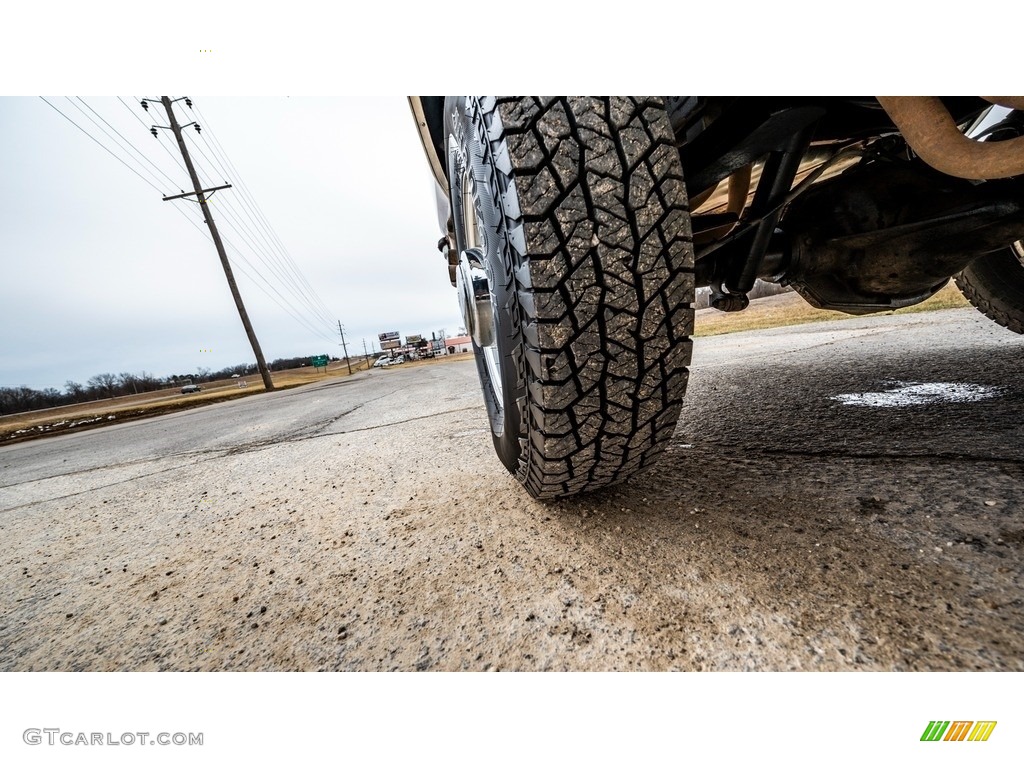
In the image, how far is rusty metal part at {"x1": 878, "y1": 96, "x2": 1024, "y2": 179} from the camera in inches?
24.5

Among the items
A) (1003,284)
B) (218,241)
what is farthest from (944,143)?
(218,241)

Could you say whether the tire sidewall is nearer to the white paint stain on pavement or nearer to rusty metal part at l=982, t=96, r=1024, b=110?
rusty metal part at l=982, t=96, r=1024, b=110

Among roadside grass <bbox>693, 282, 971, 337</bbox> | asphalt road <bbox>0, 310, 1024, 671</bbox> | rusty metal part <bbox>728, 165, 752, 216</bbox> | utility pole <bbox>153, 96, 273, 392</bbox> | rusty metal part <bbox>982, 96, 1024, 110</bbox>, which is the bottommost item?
roadside grass <bbox>693, 282, 971, 337</bbox>

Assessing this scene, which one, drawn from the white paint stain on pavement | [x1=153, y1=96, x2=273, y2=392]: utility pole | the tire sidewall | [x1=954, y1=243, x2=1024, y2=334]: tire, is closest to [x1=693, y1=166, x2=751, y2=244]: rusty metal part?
the tire sidewall

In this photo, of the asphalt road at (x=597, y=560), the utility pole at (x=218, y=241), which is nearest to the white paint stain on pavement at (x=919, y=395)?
the asphalt road at (x=597, y=560)

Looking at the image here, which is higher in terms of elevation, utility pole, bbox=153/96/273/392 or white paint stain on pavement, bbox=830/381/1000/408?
utility pole, bbox=153/96/273/392

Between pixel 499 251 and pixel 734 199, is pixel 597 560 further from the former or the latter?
pixel 734 199

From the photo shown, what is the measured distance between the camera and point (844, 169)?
1275 mm

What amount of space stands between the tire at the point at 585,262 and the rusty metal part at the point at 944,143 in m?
0.39

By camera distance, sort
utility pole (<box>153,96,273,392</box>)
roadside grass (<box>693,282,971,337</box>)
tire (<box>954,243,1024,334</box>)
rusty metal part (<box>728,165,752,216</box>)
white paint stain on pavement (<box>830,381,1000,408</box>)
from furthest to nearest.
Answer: utility pole (<box>153,96,273,392</box>)
roadside grass (<box>693,282,971,337</box>)
tire (<box>954,243,1024,334</box>)
white paint stain on pavement (<box>830,381,1000,408</box>)
rusty metal part (<box>728,165,752,216</box>)
